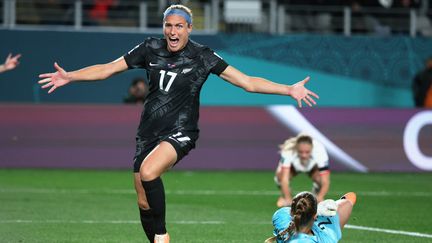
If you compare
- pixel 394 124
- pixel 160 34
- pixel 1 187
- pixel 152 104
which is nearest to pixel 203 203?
pixel 1 187

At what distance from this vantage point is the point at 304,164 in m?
14.5

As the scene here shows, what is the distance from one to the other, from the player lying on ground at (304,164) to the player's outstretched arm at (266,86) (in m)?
5.02

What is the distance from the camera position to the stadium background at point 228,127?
547 inches

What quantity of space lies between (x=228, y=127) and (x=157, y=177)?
36.8ft

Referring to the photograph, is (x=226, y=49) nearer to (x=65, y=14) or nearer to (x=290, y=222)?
(x=65, y=14)

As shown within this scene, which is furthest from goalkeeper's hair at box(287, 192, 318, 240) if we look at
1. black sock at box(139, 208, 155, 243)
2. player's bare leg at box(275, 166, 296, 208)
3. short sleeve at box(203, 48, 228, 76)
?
player's bare leg at box(275, 166, 296, 208)

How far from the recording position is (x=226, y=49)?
2411cm

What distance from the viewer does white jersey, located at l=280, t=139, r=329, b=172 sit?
14.3 metres

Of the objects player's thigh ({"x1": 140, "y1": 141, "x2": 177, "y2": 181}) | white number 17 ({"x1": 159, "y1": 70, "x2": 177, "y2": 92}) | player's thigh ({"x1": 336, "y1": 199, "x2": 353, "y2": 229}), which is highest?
white number 17 ({"x1": 159, "y1": 70, "x2": 177, "y2": 92})

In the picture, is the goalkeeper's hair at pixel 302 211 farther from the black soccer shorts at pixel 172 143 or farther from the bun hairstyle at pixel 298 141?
the bun hairstyle at pixel 298 141

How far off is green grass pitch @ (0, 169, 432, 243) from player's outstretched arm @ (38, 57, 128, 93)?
83.9 inches

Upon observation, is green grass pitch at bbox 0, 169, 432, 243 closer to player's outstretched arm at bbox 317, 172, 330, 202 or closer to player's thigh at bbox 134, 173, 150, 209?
player's outstretched arm at bbox 317, 172, 330, 202

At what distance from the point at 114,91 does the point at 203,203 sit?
34.9ft

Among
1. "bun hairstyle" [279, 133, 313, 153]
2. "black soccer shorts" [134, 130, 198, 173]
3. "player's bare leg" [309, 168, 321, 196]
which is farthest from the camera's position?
"player's bare leg" [309, 168, 321, 196]
